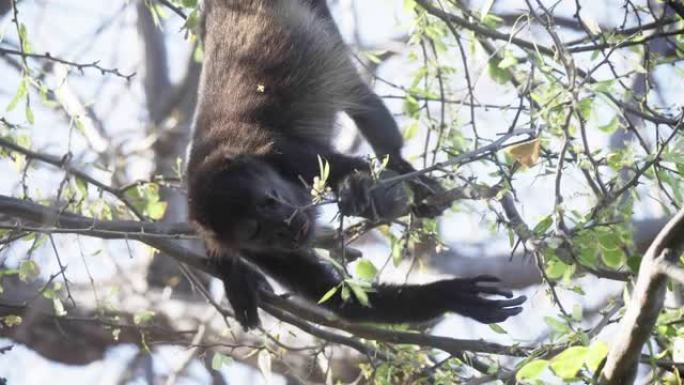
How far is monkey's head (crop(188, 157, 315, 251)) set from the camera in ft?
13.6

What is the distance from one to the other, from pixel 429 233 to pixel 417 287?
21.3 inches

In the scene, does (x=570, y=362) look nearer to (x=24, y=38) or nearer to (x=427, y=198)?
(x=427, y=198)

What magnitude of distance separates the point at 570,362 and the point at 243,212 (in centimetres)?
229

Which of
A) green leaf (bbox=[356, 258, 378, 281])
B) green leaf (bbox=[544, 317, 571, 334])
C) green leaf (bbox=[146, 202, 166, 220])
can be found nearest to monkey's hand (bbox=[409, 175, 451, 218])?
green leaf (bbox=[356, 258, 378, 281])

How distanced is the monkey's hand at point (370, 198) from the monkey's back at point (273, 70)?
Answer: 738 millimetres

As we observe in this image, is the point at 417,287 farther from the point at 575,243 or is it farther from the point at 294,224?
the point at 575,243

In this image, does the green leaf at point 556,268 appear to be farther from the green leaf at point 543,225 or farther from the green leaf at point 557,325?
the green leaf at point 557,325

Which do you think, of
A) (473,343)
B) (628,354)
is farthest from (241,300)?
(628,354)

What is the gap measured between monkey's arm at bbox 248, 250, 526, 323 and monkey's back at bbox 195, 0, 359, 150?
656 millimetres

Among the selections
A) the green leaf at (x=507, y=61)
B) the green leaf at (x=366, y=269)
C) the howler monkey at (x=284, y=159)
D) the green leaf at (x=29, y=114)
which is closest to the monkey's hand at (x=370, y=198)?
the howler monkey at (x=284, y=159)

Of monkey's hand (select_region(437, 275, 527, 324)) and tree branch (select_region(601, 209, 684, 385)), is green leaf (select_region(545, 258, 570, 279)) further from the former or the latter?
tree branch (select_region(601, 209, 684, 385))

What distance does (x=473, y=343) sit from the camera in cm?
328

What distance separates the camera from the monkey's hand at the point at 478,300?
3.83m

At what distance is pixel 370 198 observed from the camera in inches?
148
